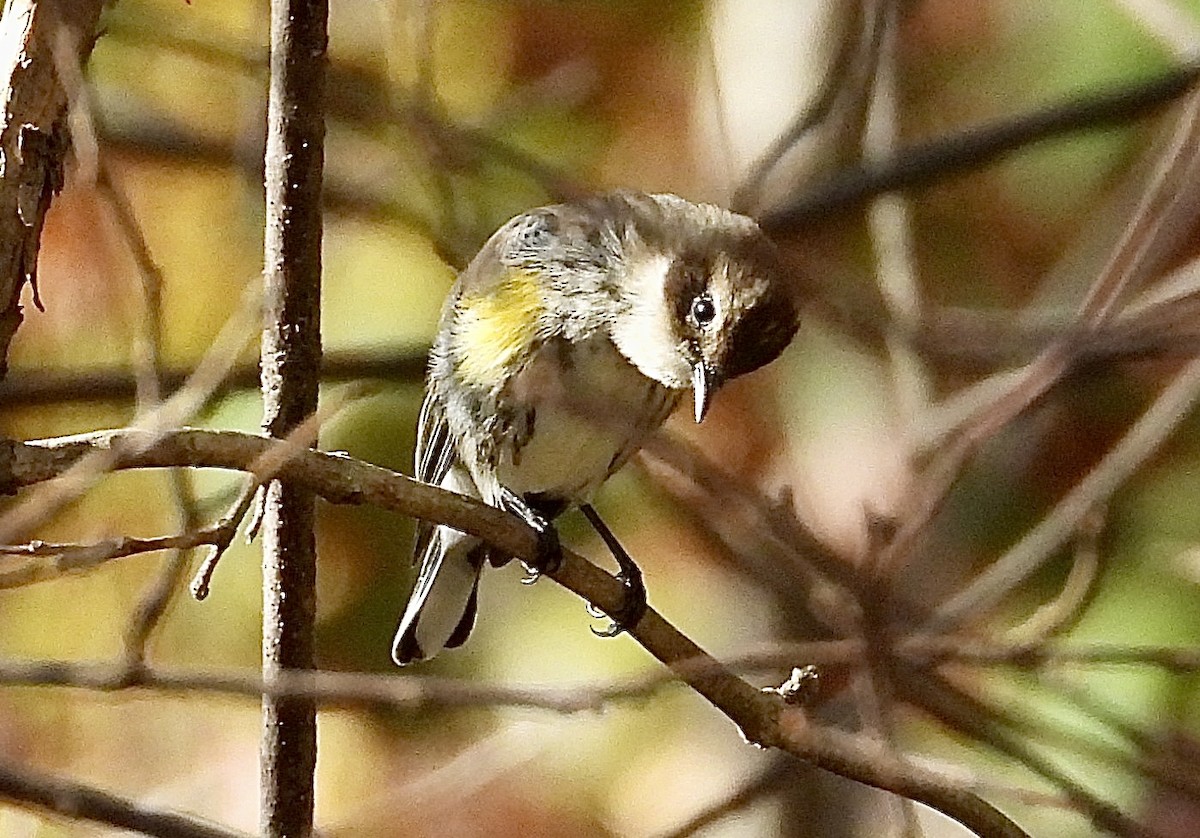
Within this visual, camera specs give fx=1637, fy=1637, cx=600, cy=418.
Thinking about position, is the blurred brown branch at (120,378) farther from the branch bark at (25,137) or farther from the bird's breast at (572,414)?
the branch bark at (25,137)

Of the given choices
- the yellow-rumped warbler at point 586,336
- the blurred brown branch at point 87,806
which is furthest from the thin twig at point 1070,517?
the blurred brown branch at point 87,806

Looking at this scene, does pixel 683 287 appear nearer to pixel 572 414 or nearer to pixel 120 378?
pixel 572 414

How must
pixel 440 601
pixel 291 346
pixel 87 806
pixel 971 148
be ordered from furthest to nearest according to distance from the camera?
pixel 971 148
pixel 440 601
pixel 291 346
pixel 87 806

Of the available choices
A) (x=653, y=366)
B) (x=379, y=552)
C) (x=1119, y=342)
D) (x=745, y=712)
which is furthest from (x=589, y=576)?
(x=379, y=552)

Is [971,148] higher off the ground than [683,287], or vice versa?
[971,148]

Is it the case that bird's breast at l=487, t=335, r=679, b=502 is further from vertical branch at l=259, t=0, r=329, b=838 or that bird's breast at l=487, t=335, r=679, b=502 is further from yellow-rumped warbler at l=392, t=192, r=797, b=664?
vertical branch at l=259, t=0, r=329, b=838

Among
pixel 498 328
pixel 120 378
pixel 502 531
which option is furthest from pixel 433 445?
pixel 502 531
